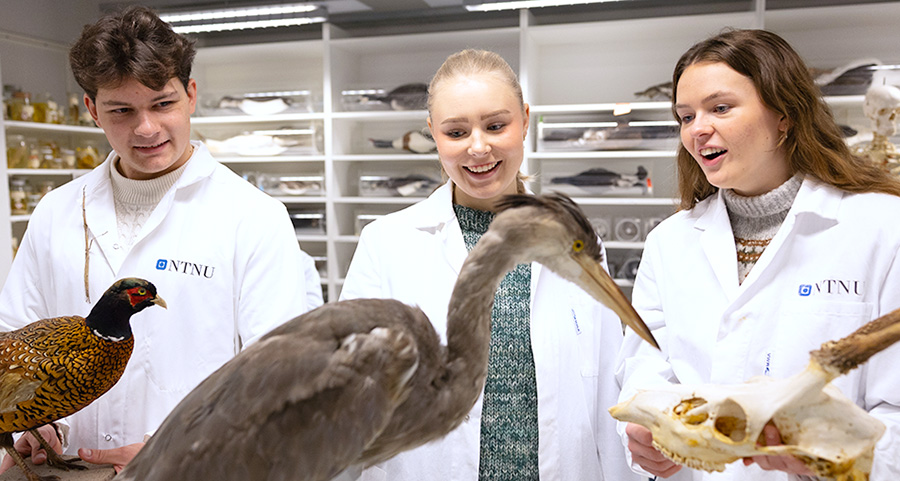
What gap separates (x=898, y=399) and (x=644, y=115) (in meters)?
3.49

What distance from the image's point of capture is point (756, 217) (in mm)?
1521

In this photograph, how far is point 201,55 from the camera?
528 centimetres

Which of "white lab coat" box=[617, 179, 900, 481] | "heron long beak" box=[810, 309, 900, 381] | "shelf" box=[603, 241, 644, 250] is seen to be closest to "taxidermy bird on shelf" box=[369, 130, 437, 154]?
"shelf" box=[603, 241, 644, 250]

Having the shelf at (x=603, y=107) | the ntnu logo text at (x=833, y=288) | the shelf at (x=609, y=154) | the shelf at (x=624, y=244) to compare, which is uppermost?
the shelf at (x=603, y=107)

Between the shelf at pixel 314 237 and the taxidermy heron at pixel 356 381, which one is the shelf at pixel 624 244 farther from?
the taxidermy heron at pixel 356 381

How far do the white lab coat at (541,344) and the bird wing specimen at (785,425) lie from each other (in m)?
0.63

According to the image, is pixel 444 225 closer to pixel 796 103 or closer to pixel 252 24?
pixel 796 103

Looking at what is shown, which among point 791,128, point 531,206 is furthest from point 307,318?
point 791,128

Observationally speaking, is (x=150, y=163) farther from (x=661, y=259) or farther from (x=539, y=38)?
(x=539, y=38)

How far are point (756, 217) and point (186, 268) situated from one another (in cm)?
138

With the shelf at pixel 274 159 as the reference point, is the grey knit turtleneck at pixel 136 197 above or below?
below

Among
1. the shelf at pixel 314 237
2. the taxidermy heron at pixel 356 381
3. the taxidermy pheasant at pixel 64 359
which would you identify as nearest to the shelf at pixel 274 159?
the shelf at pixel 314 237

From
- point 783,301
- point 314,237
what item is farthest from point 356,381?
point 314,237

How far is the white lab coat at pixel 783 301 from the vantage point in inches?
51.6
